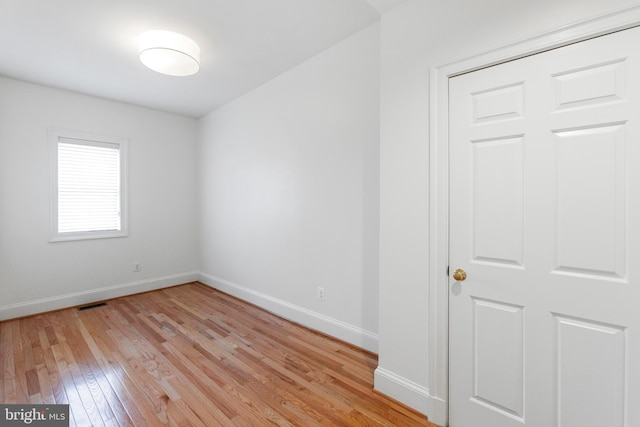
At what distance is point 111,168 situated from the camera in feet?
13.7

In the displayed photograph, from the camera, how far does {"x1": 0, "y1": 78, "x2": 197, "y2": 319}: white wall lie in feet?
11.2

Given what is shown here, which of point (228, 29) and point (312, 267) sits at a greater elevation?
point (228, 29)

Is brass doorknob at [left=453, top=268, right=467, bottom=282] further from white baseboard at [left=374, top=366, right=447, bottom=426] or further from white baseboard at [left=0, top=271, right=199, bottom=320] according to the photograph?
white baseboard at [left=0, top=271, right=199, bottom=320]

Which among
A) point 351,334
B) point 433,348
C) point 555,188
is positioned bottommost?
point 351,334

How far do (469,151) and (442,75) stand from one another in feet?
1.65

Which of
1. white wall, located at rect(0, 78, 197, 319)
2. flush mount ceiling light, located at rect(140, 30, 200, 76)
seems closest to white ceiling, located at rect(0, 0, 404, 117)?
flush mount ceiling light, located at rect(140, 30, 200, 76)

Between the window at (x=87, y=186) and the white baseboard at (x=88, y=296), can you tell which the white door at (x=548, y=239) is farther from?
the window at (x=87, y=186)

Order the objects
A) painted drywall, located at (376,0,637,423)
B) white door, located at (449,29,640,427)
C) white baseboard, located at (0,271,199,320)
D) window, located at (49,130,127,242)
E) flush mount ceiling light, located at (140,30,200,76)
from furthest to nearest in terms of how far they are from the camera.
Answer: window, located at (49,130,127,242), white baseboard, located at (0,271,199,320), flush mount ceiling light, located at (140,30,200,76), painted drywall, located at (376,0,637,423), white door, located at (449,29,640,427)

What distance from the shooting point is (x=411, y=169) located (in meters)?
1.84

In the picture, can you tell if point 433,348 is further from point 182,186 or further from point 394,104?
point 182,186

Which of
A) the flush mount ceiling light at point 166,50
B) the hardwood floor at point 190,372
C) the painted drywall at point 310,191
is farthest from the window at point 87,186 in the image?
the flush mount ceiling light at point 166,50

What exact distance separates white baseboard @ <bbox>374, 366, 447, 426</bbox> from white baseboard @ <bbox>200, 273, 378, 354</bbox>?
50 cm

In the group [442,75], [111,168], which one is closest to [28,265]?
[111,168]

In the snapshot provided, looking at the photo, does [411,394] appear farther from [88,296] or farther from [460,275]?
[88,296]
